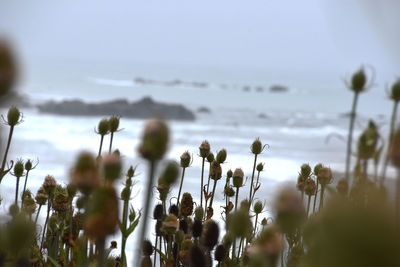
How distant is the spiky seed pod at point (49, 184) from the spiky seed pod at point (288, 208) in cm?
47

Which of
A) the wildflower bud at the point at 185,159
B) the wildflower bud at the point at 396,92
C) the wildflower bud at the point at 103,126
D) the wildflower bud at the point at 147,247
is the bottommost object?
the wildflower bud at the point at 147,247

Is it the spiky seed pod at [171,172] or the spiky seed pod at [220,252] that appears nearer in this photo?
the spiky seed pod at [171,172]

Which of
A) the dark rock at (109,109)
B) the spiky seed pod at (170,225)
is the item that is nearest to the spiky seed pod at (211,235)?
the spiky seed pod at (170,225)

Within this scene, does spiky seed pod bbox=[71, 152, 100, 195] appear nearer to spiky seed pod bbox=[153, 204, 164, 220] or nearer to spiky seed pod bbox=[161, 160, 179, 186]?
spiky seed pod bbox=[161, 160, 179, 186]

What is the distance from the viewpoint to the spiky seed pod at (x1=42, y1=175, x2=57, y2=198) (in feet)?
2.03

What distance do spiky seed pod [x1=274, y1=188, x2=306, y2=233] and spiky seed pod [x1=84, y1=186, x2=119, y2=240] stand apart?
0.07 m

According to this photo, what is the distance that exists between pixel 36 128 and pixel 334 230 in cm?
351

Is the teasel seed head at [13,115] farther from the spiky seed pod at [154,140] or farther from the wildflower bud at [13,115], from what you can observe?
the spiky seed pod at [154,140]

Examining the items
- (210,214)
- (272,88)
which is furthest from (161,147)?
(272,88)

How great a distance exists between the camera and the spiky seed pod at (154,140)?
22 cm

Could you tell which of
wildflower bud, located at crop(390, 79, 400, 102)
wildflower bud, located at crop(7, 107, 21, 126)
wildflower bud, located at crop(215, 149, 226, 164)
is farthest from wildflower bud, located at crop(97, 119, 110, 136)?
wildflower bud, located at crop(390, 79, 400, 102)

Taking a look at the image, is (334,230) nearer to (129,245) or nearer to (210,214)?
(210,214)

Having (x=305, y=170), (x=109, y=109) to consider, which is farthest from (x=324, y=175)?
(x=109, y=109)

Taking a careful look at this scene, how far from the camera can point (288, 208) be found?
0.63ft
